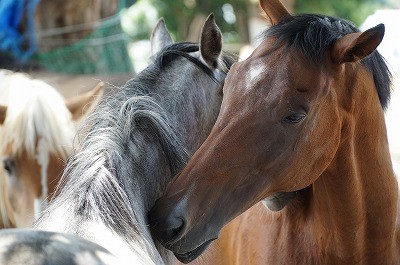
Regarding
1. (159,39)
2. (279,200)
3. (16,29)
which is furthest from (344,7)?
(279,200)

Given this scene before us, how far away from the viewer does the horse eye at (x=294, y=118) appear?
7.57 ft

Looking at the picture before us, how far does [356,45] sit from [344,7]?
13244 millimetres

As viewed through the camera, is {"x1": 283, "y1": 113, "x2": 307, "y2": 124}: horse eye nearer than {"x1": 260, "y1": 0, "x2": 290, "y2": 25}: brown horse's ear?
Yes

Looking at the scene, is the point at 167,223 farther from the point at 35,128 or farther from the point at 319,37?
the point at 35,128

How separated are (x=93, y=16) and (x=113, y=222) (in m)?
5.56

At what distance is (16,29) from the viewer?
21.1 feet

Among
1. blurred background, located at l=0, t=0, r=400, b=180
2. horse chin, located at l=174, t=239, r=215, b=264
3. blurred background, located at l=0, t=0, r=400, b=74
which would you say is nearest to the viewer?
horse chin, located at l=174, t=239, r=215, b=264

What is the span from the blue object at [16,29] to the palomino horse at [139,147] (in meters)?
3.27

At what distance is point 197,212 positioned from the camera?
2.22 meters

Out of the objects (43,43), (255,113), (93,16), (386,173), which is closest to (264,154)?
(255,113)

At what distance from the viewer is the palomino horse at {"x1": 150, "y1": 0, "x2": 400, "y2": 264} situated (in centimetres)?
225

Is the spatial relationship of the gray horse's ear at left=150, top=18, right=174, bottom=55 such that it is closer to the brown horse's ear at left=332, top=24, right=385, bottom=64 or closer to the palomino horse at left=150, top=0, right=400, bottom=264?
the palomino horse at left=150, top=0, right=400, bottom=264

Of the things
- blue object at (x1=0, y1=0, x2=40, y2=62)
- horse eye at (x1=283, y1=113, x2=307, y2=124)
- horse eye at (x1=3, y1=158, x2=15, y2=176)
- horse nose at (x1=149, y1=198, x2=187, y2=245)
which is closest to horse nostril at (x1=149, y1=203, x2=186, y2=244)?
horse nose at (x1=149, y1=198, x2=187, y2=245)

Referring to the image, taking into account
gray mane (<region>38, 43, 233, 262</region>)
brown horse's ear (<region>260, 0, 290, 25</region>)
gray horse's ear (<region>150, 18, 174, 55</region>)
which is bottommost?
gray mane (<region>38, 43, 233, 262</region>)
